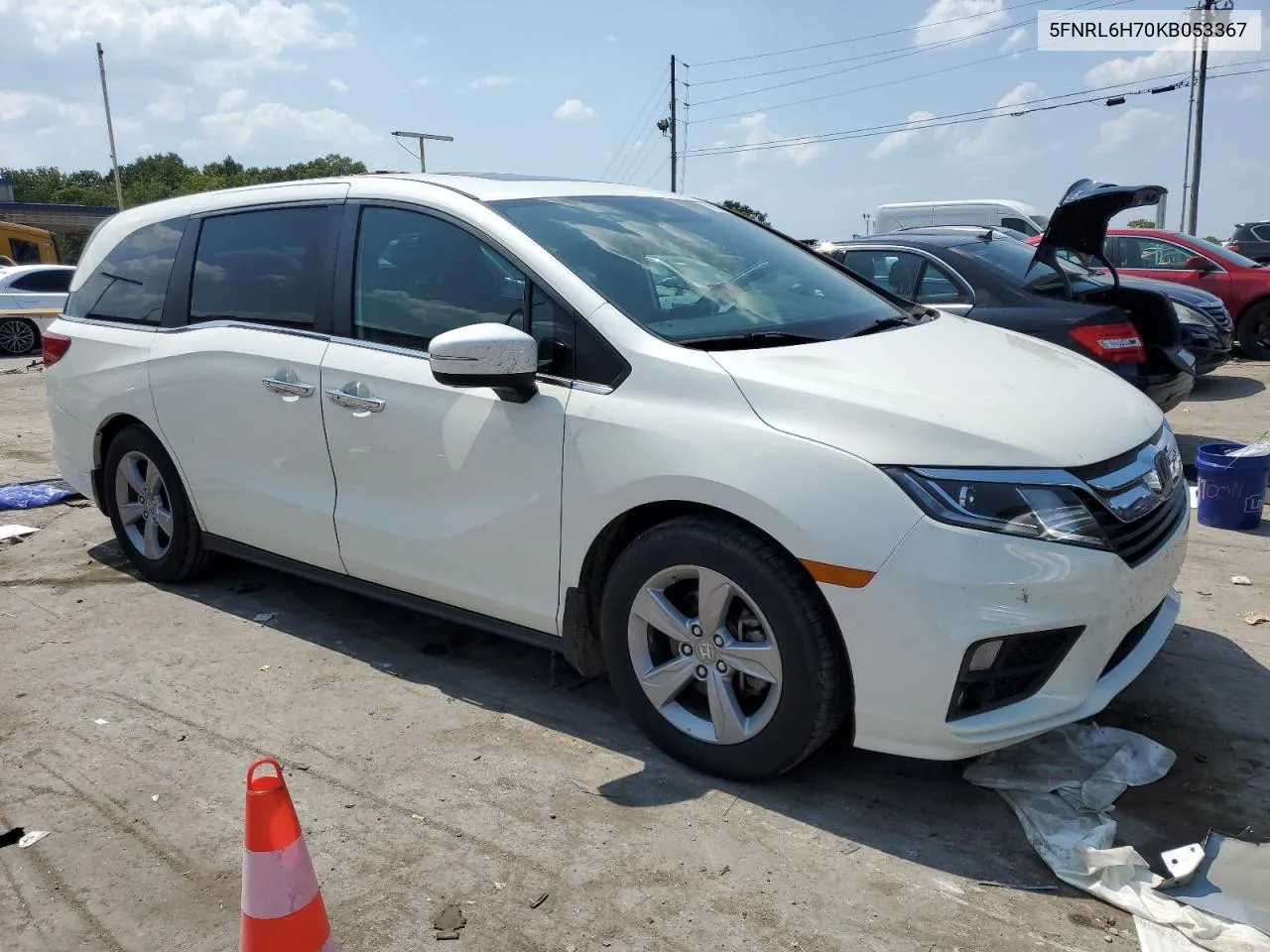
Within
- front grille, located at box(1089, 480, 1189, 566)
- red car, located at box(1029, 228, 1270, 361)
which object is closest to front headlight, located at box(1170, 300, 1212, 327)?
red car, located at box(1029, 228, 1270, 361)

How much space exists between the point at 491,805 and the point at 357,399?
1.54 m

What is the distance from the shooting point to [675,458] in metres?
3.07

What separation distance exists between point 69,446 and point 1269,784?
5340mm

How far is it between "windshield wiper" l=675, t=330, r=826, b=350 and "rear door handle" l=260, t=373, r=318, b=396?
158 centimetres

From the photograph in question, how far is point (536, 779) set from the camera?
330 centimetres

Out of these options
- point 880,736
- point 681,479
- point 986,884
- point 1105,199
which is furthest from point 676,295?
point 1105,199

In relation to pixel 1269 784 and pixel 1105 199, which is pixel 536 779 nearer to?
pixel 1269 784

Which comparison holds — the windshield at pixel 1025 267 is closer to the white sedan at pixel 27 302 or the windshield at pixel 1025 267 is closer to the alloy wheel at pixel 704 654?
the alloy wheel at pixel 704 654

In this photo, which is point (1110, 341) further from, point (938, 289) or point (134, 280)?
point (134, 280)

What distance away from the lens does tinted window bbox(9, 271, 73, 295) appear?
17.6m

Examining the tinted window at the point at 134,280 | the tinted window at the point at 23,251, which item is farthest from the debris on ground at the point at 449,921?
the tinted window at the point at 23,251

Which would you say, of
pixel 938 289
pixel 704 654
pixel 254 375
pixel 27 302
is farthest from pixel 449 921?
pixel 27 302

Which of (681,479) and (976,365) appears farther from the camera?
(976,365)

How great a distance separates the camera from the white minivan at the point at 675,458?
2.80 m
